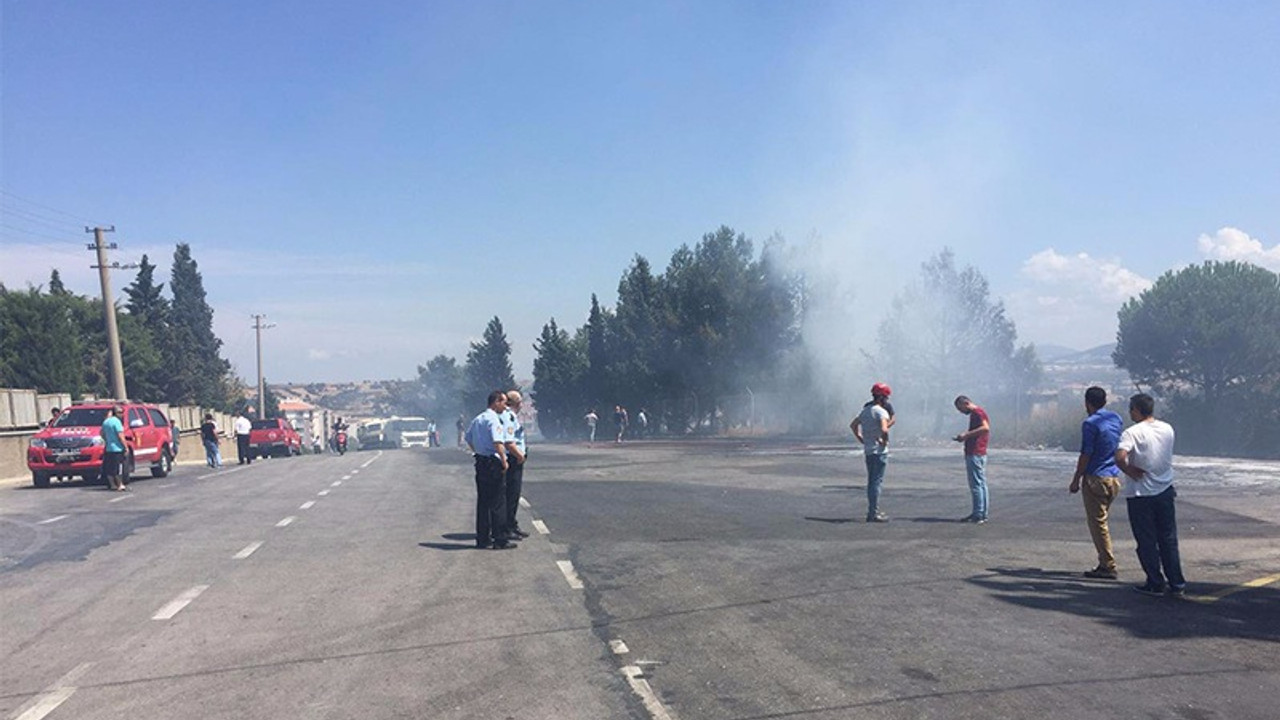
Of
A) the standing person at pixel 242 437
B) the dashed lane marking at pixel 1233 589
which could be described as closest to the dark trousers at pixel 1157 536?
the dashed lane marking at pixel 1233 589

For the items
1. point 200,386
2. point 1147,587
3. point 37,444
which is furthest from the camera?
point 200,386

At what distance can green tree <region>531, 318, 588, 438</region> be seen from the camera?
98.1 m

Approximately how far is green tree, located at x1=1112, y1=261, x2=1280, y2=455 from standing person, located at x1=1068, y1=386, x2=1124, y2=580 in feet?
153

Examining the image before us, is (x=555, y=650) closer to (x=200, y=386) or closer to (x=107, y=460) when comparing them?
(x=107, y=460)

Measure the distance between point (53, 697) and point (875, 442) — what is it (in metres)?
10.8

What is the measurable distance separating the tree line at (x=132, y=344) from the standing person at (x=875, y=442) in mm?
53950

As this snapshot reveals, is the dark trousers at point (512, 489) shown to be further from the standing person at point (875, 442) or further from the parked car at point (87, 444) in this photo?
the parked car at point (87, 444)

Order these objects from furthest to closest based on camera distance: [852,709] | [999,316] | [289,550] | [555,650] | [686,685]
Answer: [999,316]
[289,550]
[555,650]
[686,685]
[852,709]

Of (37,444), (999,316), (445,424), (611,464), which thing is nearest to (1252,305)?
(999,316)

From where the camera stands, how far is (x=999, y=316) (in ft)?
177

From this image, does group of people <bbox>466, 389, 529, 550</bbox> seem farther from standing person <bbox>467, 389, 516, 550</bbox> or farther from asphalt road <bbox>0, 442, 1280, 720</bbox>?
asphalt road <bbox>0, 442, 1280, 720</bbox>

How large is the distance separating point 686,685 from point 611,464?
25489 mm

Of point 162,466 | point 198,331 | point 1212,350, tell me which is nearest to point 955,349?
point 1212,350

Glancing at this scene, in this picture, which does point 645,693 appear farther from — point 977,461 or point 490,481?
point 977,461
